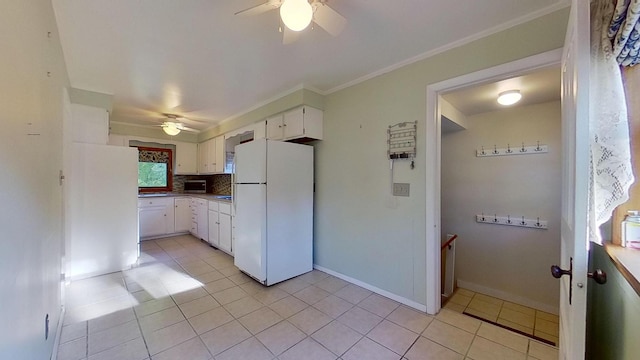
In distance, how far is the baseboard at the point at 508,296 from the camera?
2.76 metres

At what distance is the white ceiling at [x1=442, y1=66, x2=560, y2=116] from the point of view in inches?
87.9

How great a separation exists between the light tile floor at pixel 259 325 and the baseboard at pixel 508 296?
4.62 feet

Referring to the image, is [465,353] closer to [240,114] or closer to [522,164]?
[522,164]

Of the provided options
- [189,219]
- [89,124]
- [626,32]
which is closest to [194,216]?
[189,219]

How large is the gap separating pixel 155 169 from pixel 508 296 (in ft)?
22.3


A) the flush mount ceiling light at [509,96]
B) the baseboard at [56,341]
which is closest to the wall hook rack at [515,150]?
the flush mount ceiling light at [509,96]

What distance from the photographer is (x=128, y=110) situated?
388 centimetres

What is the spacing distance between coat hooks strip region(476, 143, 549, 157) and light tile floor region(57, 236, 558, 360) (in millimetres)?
2131

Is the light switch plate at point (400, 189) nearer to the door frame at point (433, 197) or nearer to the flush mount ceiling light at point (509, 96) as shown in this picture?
the door frame at point (433, 197)

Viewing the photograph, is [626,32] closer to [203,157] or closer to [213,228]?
[213,228]

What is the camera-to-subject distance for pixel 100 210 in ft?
10.2

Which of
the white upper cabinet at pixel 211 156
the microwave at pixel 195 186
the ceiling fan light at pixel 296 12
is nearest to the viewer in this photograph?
the ceiling fan light at pixel 296 12

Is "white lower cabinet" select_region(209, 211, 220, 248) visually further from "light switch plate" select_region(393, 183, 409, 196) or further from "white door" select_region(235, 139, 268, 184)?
"light switch plate" select_region(393, 183, 409, 196)

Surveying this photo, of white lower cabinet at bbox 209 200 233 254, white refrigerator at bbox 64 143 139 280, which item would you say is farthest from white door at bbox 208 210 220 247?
white refrigerator at bbox 64 143 139 280
